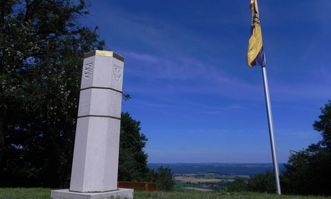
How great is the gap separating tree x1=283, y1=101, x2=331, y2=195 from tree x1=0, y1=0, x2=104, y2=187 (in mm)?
19712

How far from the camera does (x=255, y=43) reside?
17766 mm

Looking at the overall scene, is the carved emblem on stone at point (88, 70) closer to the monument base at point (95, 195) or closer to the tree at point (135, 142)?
the monument base at point (95, 195)

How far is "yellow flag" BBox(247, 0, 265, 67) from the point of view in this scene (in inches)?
691

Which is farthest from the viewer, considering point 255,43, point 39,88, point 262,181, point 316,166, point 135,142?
point 262,181

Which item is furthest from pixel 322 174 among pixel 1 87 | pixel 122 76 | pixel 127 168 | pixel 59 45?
pixel 122 76

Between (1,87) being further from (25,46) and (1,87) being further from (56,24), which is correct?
(56,24)

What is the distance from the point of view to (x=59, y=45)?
23859 mm

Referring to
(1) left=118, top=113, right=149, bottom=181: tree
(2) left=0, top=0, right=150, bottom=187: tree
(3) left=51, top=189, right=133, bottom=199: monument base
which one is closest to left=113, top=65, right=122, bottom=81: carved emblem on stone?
(3) left=51, top=189, right=133, bottom=199: monument base

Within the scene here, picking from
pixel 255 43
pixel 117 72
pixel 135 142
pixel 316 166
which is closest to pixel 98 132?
pixel 117 72

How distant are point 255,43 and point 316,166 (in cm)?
2478

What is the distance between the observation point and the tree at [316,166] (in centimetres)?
3734

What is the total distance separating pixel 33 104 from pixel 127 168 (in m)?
24.6

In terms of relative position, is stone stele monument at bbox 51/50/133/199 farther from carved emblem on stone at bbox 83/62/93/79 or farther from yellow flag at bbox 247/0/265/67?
yellow flag at bbox 247/0/265/67

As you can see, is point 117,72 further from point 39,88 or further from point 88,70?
point 39,88
